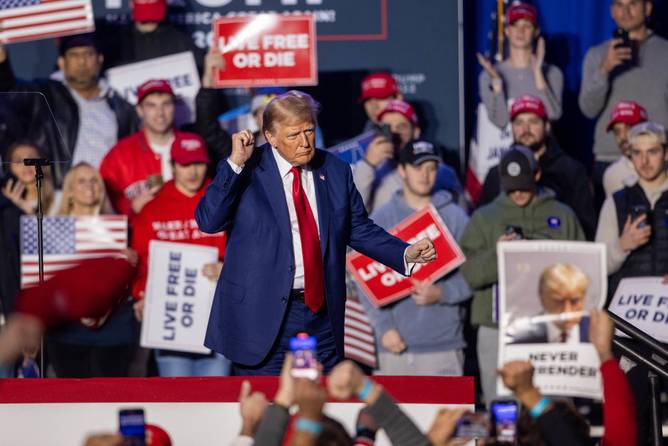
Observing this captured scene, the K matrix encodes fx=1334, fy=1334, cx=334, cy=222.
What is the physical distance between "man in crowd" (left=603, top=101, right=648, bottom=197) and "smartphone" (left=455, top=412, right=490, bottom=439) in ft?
14.0

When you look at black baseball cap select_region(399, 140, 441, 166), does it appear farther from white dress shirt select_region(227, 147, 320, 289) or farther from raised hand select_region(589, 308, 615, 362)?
raised hand select_region(589, 308, 615, 362)

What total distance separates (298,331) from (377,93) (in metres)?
3.68

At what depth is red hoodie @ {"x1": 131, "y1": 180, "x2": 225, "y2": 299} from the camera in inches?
318

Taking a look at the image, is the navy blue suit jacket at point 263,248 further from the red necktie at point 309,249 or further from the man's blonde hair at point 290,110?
the man's blonde hair at point 290,110

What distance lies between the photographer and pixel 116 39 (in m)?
9.21

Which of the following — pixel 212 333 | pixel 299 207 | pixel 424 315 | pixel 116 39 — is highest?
pixel 116 39

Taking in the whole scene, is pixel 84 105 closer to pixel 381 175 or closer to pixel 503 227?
pixel 381 175

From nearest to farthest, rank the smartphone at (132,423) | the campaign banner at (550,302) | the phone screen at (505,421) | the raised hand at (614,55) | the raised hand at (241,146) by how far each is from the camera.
Answer: the smartphone at (132,423) → the phone screen at (505,421) → the raised hand at (241,146) → the campaign banner at (550,302) → the raised hand at (614,55)

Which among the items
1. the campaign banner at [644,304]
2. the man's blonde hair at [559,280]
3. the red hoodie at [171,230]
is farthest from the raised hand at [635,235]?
the red hoodie at [171,230]

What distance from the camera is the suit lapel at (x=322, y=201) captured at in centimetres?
554

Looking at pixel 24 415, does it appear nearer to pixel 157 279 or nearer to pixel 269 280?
pixel 269 280

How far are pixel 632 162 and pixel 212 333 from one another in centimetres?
373

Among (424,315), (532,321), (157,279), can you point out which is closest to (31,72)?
(157,279)

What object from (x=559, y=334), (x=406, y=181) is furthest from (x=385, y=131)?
(x=559, y=334)
